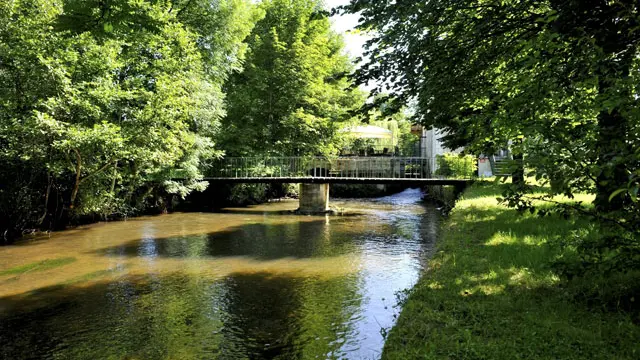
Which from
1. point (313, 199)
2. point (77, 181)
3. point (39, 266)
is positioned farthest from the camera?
point (313, 199)

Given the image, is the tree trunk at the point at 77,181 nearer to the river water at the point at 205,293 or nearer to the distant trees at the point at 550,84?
the river water at the point at 205,293

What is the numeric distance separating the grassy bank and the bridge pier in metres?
15.5

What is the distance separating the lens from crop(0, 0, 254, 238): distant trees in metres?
13.5

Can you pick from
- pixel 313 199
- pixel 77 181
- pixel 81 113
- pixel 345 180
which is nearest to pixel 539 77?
pixel 81 113

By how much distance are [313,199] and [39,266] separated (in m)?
14.2

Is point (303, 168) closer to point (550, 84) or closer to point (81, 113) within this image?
point (81, 113)

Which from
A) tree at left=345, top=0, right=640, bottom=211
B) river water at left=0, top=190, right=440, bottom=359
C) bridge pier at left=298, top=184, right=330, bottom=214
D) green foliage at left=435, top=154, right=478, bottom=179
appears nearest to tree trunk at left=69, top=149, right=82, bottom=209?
river water at left=0, top=190, right=440, bottom=359

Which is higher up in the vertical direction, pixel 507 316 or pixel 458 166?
pixel 458 166

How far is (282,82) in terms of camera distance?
27594mm

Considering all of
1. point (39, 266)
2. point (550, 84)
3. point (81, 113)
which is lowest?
point (39, 266)

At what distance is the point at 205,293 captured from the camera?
8.55m

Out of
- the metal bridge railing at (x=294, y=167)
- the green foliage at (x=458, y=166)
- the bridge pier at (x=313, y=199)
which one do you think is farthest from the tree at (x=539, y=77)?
the metal bridge railing at (x=294, y=167)

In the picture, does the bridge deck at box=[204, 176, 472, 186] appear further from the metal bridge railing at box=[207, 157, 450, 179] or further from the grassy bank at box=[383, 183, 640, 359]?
the grassy bank at box=[383, 183, 640, 359]

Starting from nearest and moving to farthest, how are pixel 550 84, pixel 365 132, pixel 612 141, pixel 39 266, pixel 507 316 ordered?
pixel 612 141 < pixel 550 84 < pixel 507 316 < pixel 39 266 < pixel 365 132
